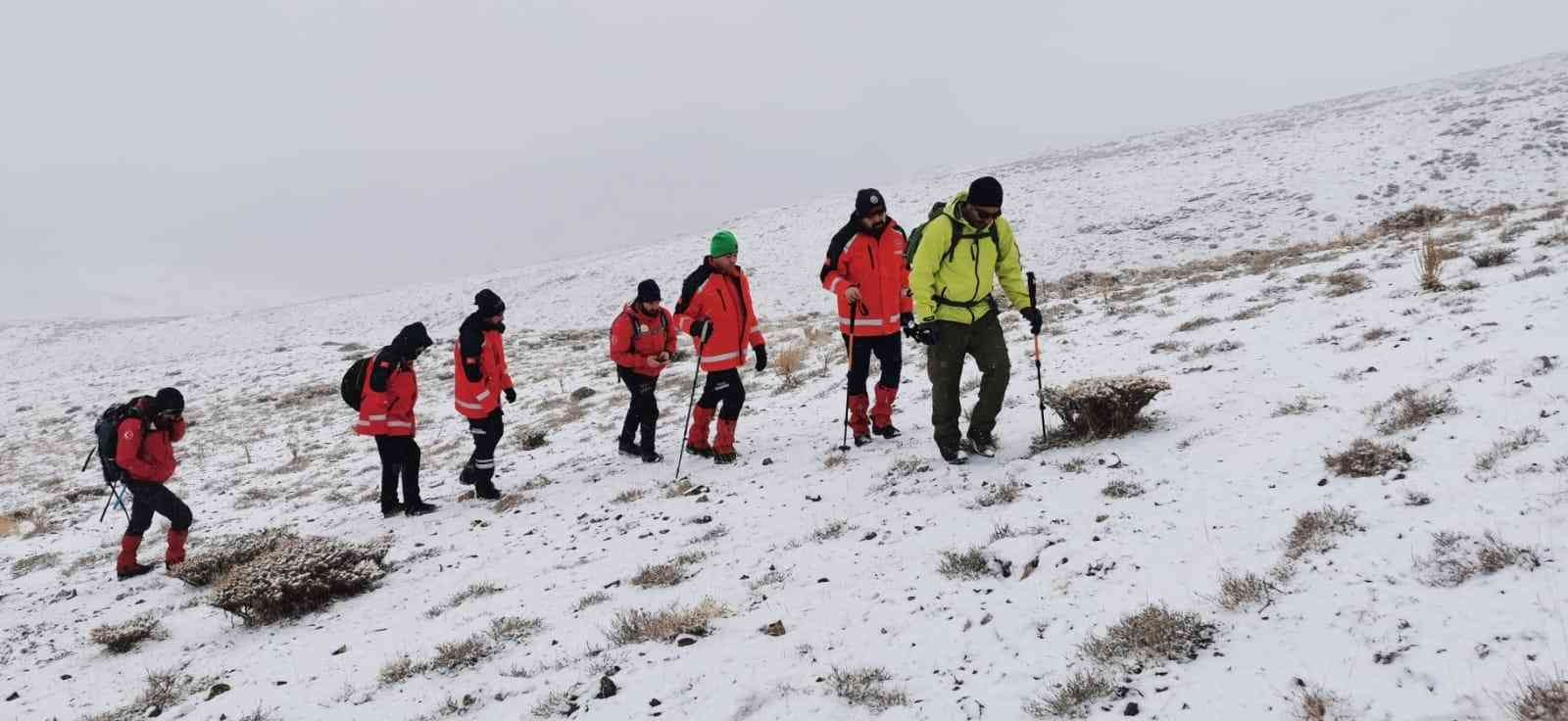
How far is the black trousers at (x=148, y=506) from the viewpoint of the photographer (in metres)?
8.32

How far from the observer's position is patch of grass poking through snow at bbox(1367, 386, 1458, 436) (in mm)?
5203

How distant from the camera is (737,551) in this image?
607 centimetres

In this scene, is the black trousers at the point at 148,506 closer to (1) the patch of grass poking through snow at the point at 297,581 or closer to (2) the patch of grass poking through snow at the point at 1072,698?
(1) the patch of grass poking through snow at the point at 297,581

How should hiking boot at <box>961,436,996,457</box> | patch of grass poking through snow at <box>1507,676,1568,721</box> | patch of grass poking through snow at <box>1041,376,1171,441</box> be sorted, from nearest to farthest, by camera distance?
patch of grass poking through snow at <box>1507,676,1568,721</box> < patch of grass poking through snow at <box>1041,376,1171,441</box> < hiking boot at <box>961,436,996,457</box>

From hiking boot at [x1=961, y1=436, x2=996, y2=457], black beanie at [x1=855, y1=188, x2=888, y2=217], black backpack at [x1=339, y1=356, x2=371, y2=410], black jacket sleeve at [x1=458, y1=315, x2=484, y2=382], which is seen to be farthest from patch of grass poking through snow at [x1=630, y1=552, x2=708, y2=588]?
black backpack at [x1=339, y1=356, x2=371, y2=410]

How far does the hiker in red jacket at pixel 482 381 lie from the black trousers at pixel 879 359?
396 cm

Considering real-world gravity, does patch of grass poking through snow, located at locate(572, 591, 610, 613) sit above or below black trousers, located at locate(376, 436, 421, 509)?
below

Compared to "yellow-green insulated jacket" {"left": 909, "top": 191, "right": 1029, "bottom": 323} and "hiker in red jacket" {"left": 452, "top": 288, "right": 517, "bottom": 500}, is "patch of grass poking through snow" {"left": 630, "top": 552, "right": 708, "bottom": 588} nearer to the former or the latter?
"yellow-green insulated jacket" {"left": 909, "top": 191, "right": 1029, "bottom": 323}

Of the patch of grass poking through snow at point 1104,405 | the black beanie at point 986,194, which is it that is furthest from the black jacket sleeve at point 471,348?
the patch of grass poking through snow at point 1104,405

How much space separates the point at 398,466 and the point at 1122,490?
313 inches

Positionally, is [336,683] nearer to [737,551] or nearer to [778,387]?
[737,551]

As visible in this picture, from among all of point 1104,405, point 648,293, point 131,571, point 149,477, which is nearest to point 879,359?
point 1104,405

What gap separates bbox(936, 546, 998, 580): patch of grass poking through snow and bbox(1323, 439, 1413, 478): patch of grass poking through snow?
88.5 inches

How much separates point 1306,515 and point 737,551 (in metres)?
3.77
